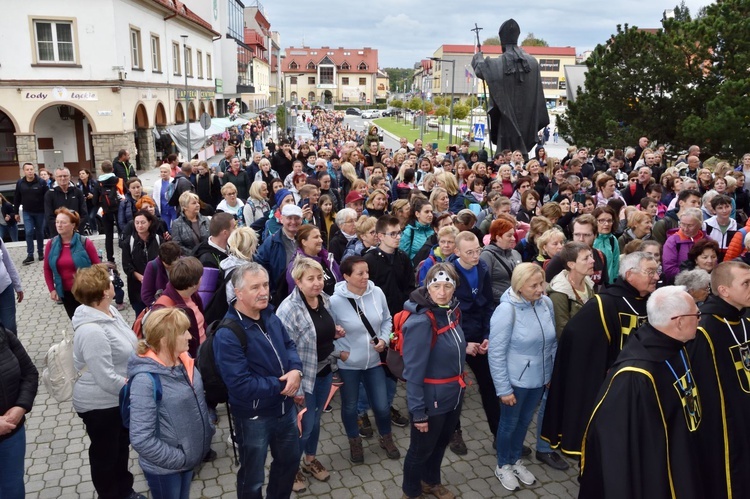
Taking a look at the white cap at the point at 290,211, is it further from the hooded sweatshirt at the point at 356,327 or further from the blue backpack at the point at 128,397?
the blue backpack at the point at 128,397

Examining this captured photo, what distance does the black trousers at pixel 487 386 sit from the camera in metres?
5.14

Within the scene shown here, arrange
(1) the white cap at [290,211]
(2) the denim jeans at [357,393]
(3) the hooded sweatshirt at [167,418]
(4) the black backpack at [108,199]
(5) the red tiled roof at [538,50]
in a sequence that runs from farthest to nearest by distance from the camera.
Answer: (5) the red tiled roof at [538,50] → (4) the black backpack at [108,199] → (1) the white cap at [290,211] → (2) the denim jeans at [357,393] → (3) the hooded sweatshirt at [167,418]

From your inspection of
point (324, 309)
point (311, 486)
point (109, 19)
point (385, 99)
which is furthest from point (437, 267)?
point (385, 99)

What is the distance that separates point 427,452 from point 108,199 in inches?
346

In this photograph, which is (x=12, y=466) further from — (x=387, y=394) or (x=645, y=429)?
(x=645, y=429)

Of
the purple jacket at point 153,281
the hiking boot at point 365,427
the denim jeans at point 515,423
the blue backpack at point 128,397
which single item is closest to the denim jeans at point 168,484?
the blue backpack at point 128,397

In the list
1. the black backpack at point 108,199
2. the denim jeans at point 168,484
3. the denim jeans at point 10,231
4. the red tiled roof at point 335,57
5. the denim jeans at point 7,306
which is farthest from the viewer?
the red tiled roof at point 335,57

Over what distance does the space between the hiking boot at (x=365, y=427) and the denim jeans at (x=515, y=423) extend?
126 centimetres

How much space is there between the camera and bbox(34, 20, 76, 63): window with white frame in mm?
23797

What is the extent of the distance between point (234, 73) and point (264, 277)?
5330 cm

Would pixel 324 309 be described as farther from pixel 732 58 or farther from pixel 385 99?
pixel 385 99

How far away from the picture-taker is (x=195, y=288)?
4.80 meters

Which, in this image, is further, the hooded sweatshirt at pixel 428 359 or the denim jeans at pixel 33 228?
the denim jeans at pixel 33 228

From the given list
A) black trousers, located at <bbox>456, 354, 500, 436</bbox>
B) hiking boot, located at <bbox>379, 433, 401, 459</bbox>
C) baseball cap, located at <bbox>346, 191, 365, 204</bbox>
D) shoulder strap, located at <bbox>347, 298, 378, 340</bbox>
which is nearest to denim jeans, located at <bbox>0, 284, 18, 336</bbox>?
shoulder strap, located at <bbox>347, 298, 378, 340</bbox>
